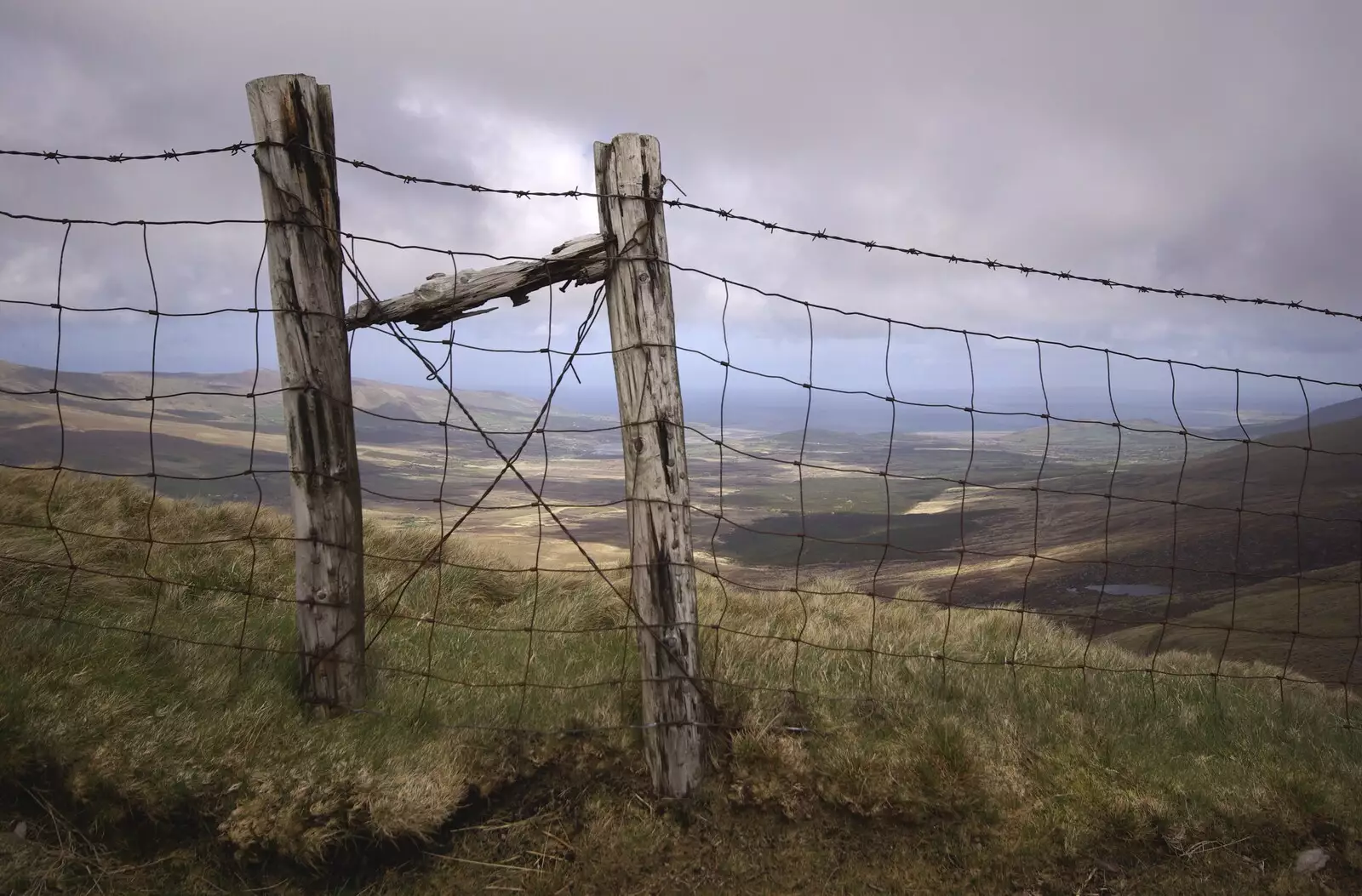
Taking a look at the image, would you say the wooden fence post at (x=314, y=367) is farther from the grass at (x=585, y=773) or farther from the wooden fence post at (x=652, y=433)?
the wooden fence post at (x=652, y=433)

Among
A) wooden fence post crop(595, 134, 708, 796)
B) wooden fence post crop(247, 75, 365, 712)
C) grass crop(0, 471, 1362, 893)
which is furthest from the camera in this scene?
wooden fence post crop(595, 134, 708, 796)

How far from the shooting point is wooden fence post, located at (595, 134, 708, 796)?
357 centimetres

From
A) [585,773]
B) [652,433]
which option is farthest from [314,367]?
[585,773]

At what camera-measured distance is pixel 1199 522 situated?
1156 inches

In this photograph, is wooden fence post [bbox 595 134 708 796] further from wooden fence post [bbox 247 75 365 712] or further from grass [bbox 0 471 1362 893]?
wooden fence post [bbox 247 75 365 712]

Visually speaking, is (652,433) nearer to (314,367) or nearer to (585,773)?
(314,367)

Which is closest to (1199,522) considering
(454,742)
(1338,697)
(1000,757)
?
(1338,697)

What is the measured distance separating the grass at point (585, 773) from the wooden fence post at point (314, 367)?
317mm

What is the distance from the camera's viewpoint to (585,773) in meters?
3.82

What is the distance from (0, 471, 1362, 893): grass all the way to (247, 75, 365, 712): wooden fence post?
32 cm

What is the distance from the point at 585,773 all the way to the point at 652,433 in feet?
5.90

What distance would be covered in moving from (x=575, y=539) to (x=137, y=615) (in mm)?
2934

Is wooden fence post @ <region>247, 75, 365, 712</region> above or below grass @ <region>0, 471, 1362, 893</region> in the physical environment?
above

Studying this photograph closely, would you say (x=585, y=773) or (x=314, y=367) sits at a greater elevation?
(x=314, y=367)
